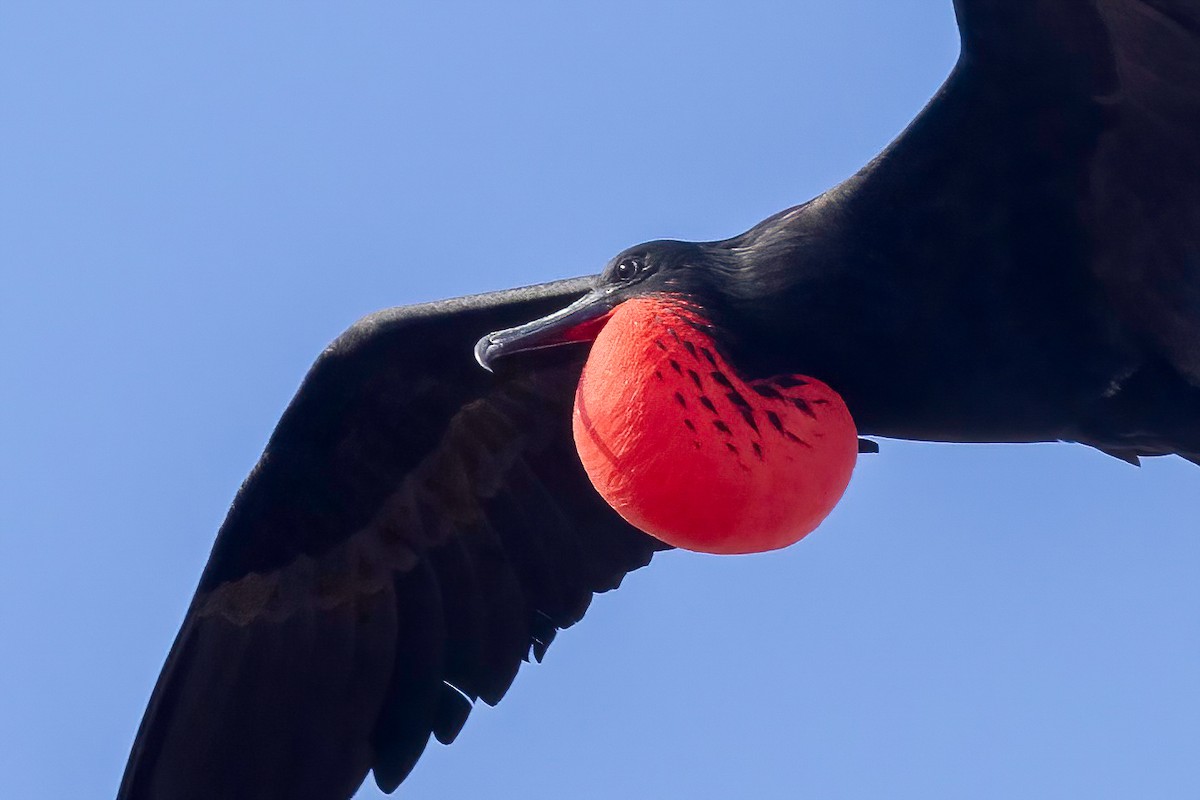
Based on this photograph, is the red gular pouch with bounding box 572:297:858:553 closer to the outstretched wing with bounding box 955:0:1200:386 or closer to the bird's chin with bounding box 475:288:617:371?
the bird's chin with bounding box 475:288:617:371

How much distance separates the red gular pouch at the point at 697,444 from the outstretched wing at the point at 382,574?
116 cm

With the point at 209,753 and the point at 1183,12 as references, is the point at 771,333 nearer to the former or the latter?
the point at 1183,12

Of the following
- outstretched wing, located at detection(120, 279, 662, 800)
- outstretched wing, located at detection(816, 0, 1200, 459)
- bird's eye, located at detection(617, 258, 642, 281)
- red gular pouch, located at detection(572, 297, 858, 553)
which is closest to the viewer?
red gular pouch, located at detection(572, 297, 858, 553)

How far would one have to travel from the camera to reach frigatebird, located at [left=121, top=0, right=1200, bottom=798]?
19.8ft

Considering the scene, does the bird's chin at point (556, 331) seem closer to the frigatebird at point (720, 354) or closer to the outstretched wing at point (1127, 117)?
the frigatebird at point (720, 354)

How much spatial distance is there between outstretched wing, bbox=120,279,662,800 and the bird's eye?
0.75 metres

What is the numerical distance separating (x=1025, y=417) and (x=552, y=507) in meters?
1.57

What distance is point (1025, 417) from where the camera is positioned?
630cm

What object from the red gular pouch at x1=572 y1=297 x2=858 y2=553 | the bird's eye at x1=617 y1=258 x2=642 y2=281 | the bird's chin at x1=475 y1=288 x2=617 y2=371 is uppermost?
the bird's eye at x1=617 y1=258 x2=642 y2=281

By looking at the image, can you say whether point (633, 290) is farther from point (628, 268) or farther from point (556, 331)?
point (556, 331)

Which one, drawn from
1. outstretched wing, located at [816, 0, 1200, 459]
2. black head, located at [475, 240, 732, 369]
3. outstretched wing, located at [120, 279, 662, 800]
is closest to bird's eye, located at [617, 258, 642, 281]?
black head, located at [475, 240, 732, 369]

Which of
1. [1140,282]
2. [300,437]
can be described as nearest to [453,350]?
[300,437]

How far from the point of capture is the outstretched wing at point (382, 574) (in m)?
6.97

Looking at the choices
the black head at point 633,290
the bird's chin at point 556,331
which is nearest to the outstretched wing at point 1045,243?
the black head at point 633,290
